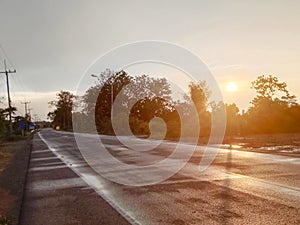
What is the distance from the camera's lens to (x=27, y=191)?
1209cm

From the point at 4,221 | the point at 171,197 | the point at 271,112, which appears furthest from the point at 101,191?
the point at 271,112

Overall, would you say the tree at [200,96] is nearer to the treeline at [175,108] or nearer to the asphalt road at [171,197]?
the treeline at [175,108]

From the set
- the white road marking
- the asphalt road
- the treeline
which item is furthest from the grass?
the treeline

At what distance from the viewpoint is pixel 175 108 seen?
260 ft

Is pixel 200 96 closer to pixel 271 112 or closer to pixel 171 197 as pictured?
pixel 271 112

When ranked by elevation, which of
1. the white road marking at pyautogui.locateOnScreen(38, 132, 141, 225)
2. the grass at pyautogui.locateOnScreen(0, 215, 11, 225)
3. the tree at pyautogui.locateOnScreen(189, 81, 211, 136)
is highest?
the tree at pyautogui.locateOnScreen(189, 81, 211, 136)

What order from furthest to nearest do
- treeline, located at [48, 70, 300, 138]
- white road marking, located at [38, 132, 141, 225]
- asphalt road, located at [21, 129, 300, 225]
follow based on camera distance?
1. treeline, located at [48, 70, 300, 138]
2. white road marking, located at [38, 132, 141, 225]
3. asphalt road, located at [21, 129, 300, 225]

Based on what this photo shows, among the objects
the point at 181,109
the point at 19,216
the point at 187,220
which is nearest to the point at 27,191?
the point at 19,216

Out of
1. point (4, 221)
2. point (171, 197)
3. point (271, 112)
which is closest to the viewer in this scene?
point (4, 221)

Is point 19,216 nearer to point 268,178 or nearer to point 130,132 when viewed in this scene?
point 268,178

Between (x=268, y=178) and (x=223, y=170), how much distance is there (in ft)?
8.26

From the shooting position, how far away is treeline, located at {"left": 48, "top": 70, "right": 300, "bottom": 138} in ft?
185

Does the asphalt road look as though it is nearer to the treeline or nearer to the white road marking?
the white road marking

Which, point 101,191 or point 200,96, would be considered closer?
point 101,191
